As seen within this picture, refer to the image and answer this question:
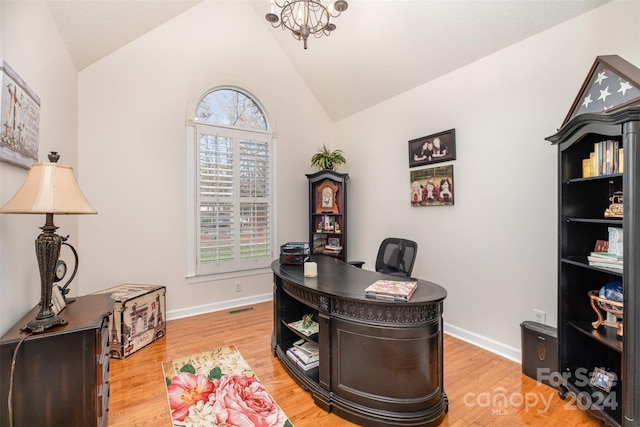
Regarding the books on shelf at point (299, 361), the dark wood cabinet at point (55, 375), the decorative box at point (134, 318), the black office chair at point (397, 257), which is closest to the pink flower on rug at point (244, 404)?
the books on shelf at point (299, 361)

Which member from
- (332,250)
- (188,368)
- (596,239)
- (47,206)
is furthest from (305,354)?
(596,239)

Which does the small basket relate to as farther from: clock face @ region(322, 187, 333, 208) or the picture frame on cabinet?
clock face @ region(322, 187, 333, 208)

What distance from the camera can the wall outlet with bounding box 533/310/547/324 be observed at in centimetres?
233

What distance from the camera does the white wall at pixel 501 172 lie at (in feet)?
7.20

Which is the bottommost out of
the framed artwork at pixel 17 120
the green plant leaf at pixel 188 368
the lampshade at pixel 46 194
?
the green plant leaf at pixel 188 368

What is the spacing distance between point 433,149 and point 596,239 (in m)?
1.60

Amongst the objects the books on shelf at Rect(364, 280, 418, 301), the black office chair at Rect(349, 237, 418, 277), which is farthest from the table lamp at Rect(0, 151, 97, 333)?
the black office chair at Rect(349, 237, 418, 277)

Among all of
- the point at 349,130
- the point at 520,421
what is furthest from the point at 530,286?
the point at 349,130

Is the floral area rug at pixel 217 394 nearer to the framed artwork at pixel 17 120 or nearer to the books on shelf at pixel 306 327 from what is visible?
the books on shelf at pixel 306 327

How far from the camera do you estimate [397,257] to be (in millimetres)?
3029

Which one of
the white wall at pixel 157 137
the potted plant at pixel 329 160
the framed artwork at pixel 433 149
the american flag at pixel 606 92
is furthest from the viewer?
the potted plant at pixel 329 160

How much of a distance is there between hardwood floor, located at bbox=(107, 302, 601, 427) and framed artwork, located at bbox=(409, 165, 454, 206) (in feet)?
4.76

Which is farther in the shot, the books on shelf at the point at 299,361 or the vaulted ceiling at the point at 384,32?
the vaulted ceiling at the point at 384,32

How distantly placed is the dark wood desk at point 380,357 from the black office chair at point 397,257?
1.01 metres
